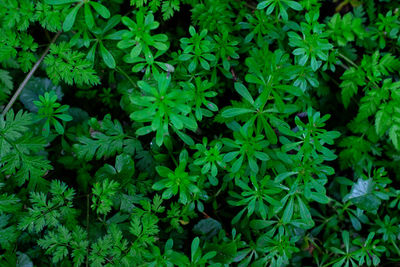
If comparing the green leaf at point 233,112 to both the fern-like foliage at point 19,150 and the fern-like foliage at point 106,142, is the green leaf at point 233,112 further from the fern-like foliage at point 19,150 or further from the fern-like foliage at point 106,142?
the fern-like foliage at point 19,150

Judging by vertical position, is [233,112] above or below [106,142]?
above

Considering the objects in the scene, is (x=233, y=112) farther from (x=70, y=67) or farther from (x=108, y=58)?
(x=70, y=67)

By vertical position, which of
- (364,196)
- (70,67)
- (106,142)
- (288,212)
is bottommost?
(364,196)

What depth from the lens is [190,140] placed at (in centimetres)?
274

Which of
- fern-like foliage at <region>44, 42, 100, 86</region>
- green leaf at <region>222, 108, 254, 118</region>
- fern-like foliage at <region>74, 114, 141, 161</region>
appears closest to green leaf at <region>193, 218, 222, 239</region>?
fern-like foliage at <region>74, 114, 141, 161</region>

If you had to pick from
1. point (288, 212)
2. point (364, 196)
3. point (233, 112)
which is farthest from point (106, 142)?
point (364, 196)

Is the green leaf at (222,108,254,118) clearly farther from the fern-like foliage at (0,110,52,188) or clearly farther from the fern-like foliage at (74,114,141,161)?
the fern-like foliage at (0,110,52,188)

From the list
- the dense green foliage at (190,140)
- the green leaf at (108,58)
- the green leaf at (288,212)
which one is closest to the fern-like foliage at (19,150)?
the dense green foliage at (190,140)

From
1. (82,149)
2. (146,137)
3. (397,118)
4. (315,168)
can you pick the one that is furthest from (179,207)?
(397,118)

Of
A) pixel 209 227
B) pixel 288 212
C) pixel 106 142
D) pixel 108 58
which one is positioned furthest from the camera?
pixel 209 227

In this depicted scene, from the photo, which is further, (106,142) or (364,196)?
(364,196)

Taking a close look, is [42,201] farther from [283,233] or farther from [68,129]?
[283,233]

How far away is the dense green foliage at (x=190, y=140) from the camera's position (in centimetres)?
261

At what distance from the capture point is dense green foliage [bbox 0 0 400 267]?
261 cm
